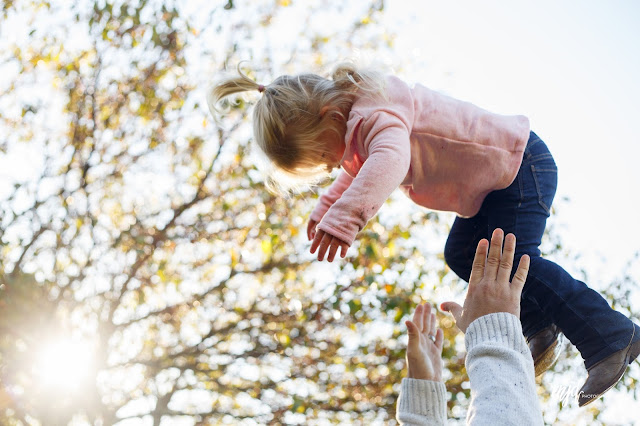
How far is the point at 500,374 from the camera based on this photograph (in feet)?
3.77

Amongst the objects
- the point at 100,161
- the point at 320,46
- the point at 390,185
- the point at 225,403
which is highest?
the point at 320,46

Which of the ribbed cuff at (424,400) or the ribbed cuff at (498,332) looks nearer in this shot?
the ribbed cuff at (498,332)

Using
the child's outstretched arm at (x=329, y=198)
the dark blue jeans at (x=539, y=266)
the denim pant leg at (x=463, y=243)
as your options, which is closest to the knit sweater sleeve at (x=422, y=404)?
the dark blue jeans at (x=539, y=266)

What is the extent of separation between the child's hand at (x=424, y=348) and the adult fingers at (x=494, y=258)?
651mm

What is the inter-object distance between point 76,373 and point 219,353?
1.35 meters

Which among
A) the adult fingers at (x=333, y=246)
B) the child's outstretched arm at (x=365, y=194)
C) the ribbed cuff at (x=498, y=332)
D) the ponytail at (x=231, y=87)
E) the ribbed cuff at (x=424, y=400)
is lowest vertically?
the ribbed cuff at (x=498, y=332)

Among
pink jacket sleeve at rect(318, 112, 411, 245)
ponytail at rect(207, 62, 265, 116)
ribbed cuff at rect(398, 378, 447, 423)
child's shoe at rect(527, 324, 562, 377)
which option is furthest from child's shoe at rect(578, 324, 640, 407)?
ponytail at rect(207, 62, 265, 116)

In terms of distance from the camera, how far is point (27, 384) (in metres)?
5.60

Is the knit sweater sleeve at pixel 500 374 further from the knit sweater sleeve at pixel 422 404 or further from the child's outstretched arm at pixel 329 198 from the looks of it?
the child's outstretched arm at pixel 329 198

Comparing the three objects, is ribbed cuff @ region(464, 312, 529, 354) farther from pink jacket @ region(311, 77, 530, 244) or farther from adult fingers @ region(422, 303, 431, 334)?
adult fingers @ region(422, 303, 431, 334)

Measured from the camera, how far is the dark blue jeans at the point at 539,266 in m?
1.70

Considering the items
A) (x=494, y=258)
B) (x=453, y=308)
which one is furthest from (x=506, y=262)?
(x=453, y=308)

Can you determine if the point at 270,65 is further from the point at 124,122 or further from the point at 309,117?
the point at 309,117

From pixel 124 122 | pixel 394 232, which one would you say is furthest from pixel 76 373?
pixel 394 232
